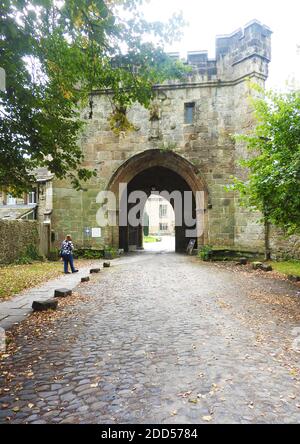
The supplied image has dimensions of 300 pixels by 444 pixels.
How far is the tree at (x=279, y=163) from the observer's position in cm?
Result: 793

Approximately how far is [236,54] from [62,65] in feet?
41.6

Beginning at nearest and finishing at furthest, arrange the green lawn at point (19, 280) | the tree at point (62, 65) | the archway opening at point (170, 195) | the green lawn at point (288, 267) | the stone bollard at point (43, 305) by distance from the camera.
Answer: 1. the tree at point (62, 65)
2. the stone bollard at point (43, 305)
3. the green lawn at point (19, 280)
4. the green lawn at point (288, 267)
5. the archway opening at point (170, 195)

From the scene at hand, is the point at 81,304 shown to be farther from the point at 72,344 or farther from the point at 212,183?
the point at 212,183

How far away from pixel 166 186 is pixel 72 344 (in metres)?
21.8

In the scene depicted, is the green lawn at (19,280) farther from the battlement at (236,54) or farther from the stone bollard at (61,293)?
the battlement at (236,54)

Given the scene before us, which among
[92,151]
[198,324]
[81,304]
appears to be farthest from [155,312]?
[92,151]

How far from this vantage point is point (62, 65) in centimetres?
555

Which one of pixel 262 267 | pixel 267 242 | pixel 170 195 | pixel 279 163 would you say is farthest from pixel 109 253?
pixel 170 195

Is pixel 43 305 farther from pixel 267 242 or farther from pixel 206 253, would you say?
pixel 267 242

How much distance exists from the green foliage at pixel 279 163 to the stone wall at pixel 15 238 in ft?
34.0

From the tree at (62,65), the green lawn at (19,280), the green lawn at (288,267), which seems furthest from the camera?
the green lawn at (288,267)

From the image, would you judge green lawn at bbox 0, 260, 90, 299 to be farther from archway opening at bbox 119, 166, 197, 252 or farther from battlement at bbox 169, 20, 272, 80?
archway opening at bbox 119, 166, 197, 252

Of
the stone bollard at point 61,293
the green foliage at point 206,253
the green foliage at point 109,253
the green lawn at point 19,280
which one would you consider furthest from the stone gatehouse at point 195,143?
the stone bollard at point 61,293

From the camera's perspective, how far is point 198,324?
535cm
